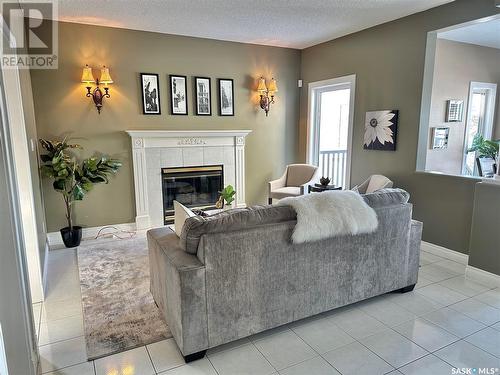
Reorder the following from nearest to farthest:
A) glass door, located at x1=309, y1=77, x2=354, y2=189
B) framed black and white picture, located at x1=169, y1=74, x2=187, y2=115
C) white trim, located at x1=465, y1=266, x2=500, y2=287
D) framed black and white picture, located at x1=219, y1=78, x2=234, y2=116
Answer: white trim, located at x1=465, y1=266, x2=500, y2=287 < framed black and white picture, located at x1=169, y1=74, x2=187, y2=115 < framed black and white picture, located at x1=219, y1=78, x2=234, y2=116 < glass door, located at x1=309, y1=77, x2=354, y2=189

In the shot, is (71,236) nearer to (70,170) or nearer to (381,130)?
(70,170)

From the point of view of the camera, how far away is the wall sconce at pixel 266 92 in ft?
17.9

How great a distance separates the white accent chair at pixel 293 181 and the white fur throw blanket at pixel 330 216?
2.63 metres

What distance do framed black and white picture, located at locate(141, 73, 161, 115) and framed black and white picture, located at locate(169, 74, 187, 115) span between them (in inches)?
8.0

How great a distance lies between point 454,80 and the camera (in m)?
5.11

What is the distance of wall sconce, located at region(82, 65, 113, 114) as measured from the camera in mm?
4191

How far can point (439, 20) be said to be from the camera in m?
3.67

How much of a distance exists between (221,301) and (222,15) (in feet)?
10.9

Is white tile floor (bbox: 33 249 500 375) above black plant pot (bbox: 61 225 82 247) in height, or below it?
below

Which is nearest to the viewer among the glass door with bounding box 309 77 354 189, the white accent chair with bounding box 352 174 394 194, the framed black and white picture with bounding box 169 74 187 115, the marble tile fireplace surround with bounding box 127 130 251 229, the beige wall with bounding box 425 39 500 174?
the white accent chair with bounding box 352 174 394 194

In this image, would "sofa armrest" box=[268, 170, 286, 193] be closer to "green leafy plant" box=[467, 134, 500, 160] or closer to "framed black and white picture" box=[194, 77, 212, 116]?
"framed black and white picture" box=[194, 77, 212, 116]

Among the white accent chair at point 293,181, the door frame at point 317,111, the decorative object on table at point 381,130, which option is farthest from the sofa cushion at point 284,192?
the decorative object on table at point 381,130

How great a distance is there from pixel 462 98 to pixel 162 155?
4.65m

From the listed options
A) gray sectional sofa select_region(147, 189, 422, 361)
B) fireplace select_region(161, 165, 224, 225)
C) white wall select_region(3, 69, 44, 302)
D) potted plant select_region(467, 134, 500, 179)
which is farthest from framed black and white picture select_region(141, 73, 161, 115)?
potted plant select_region(467, 134, 500, 179)
